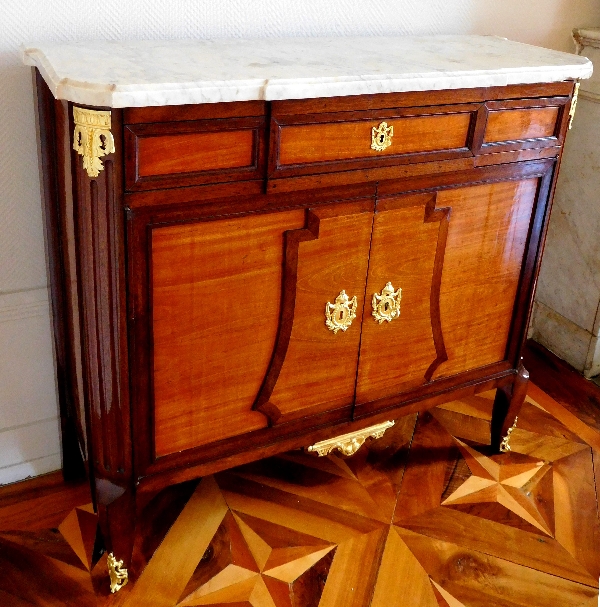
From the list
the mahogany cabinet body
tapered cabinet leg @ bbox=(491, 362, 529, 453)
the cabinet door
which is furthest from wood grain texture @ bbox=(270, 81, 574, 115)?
tapered cabinet leg @ bbox=(491, 362, 529, 453)

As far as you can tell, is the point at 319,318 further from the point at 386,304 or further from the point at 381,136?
the point at 381,136

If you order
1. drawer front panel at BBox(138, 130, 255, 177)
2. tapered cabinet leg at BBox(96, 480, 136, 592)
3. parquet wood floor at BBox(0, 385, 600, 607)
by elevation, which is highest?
drawer front panel at BBox(138, 130, 255, 177)

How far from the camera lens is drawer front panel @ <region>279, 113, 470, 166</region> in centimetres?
87

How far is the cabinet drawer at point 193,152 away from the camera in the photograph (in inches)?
30.8

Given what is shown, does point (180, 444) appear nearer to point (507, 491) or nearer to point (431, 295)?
point (431, 295)

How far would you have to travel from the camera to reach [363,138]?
35.7 inches

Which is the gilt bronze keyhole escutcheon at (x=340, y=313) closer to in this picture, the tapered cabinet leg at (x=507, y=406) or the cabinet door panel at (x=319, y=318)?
the cabinet door panel at (x=319, y=318)

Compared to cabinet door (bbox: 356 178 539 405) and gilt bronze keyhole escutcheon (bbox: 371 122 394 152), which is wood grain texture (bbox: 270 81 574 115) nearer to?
gilt bronze keyhole escutcheon (bbox: 371 122 394 152)

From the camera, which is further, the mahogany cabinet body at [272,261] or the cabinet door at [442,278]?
the cabinet door at [442,278]

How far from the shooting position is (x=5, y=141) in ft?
3.35

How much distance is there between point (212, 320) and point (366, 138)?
11.6 inches

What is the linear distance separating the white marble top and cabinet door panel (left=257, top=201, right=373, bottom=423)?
0.17m

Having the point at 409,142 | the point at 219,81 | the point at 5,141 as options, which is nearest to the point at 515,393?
the point at 409,142

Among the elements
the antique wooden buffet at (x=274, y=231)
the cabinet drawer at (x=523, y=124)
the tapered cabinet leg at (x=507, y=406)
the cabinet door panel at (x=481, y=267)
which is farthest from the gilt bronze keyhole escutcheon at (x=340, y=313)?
the tapered cabinet leg at (x=507, y=406)
